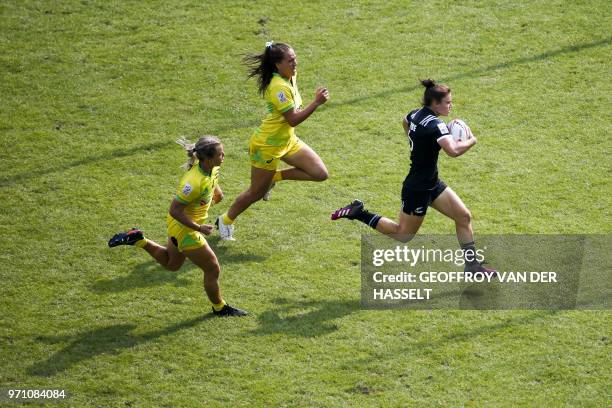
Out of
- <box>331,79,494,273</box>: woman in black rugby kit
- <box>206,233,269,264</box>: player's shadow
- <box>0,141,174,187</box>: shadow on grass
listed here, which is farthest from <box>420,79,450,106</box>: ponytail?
<box>0,141,174,187</box>: shadow on grass

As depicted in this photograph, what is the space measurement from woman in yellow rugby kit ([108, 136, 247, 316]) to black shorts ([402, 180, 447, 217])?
2.00 meters

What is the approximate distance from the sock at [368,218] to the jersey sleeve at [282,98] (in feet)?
4.67

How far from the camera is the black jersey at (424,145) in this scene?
9.66m

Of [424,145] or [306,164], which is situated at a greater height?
[424,145]

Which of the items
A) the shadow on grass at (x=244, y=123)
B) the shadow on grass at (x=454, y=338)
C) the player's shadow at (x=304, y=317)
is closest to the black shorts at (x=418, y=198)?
the player's shadow at (x=304, y=317)

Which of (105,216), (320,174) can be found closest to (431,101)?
(320,174)

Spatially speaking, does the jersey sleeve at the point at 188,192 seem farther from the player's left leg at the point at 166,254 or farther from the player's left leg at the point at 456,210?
the player's left leg at the point at 456,210

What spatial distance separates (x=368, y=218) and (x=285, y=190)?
2.00 meters

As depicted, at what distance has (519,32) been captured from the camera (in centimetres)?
1518

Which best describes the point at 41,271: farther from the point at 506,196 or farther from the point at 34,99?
the point at 506,196

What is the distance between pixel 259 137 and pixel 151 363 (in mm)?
3031

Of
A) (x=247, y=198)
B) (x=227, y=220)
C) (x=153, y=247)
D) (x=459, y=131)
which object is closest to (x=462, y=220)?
(x=459, y=131)

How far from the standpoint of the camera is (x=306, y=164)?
1112cm

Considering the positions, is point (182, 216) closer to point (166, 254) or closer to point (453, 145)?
point (166, 254)
